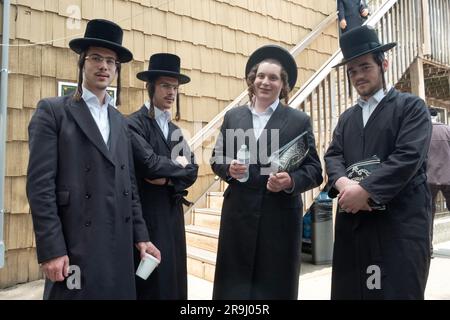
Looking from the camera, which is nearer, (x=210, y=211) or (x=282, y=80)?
(x=282, y=80)

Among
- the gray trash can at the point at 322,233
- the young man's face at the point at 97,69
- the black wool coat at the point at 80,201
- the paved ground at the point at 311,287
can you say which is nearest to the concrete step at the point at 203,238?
the paved ground at the point at 311,287

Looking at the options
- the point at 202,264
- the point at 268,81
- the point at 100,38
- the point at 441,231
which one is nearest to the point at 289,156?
the point at 268,81

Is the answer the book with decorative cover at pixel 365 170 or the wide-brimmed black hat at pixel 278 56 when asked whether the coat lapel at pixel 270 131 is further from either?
the book with decorative cover at pixel 365 170

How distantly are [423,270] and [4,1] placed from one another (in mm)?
4307

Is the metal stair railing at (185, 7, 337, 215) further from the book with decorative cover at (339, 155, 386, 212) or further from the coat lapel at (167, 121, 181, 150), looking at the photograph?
the book with decorative cover at (339, 155, 386, 212)

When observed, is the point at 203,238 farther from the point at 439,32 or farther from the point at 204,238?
the point at 439,32

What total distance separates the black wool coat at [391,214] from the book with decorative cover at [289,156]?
0.66ft

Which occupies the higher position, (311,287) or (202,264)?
(202,264)

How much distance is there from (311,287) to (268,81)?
2442 mm

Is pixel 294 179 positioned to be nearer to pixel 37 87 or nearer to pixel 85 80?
pixel 85 80

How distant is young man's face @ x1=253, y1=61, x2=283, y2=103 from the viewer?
2309 mm

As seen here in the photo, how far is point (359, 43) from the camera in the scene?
2.14m

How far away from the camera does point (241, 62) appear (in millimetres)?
6102
